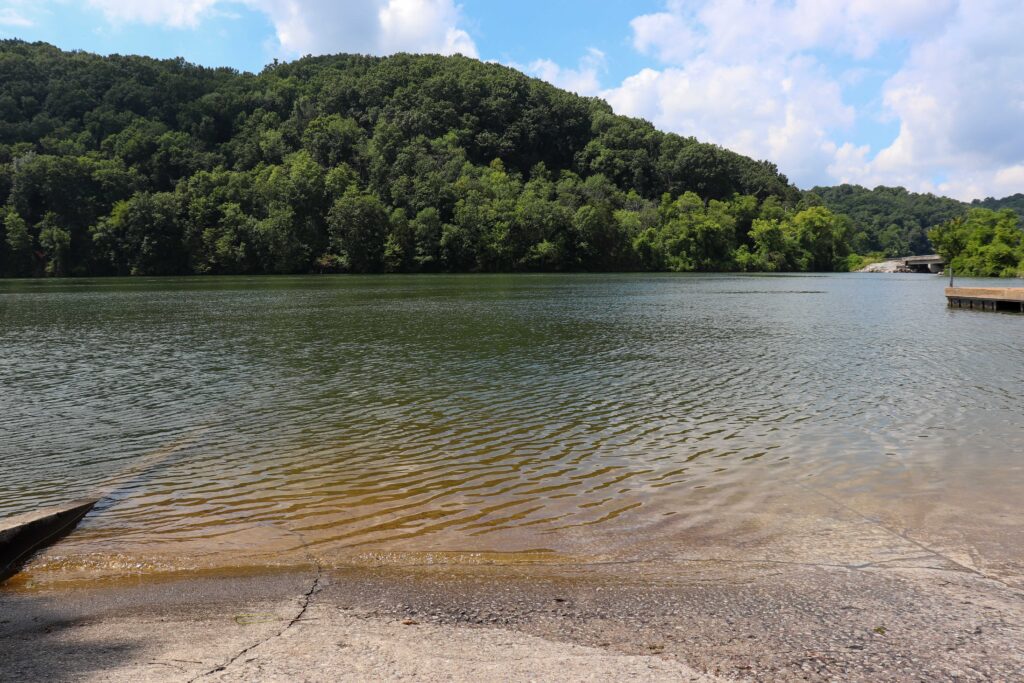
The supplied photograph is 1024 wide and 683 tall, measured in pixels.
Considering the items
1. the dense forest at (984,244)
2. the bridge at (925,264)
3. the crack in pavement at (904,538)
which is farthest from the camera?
the bridge at (925,264)

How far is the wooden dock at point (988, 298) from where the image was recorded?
45312 millimetres

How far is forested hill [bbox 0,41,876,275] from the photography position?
405 ft

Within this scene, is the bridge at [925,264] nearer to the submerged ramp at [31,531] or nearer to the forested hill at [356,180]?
the forested hill at [356,180]

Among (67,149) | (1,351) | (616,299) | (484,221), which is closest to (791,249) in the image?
(484,221)

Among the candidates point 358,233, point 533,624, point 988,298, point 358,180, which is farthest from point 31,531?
point 358,180

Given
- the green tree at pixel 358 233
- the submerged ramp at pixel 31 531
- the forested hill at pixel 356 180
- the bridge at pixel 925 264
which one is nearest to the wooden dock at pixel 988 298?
the submerged ramp at pixel 31 531

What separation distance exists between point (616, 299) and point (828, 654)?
50.3 meters

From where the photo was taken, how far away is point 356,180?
469ft

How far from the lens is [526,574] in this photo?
7090 mm

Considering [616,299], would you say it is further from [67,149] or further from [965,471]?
[67,149]

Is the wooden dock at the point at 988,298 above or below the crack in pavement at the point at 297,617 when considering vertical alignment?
above

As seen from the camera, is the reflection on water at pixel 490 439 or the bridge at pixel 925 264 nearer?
the reflection on water at pixel 490 439

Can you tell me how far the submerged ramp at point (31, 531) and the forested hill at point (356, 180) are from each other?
4558 inches

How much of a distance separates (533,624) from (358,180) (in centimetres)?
14815
